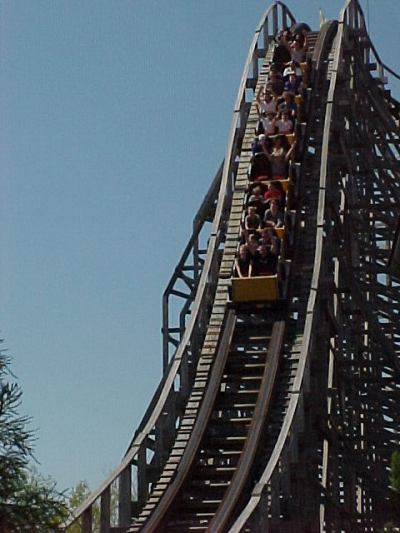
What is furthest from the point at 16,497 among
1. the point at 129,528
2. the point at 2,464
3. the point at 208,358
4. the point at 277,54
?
the point at 277,54

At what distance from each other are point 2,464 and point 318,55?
61.2 feet

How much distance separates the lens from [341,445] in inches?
695

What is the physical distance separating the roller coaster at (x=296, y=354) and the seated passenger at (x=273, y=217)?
0.13 m

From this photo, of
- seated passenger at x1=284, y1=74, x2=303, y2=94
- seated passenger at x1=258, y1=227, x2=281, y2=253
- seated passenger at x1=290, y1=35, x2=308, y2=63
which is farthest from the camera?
seated passenger at x1=290, y1=35, x2=308, y2=63

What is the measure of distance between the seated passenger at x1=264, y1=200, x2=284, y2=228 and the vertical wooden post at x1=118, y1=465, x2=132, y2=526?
14.8 ft

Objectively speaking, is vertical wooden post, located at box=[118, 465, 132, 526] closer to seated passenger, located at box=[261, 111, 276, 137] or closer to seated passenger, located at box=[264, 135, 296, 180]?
seated passenger, located at box=[264, 135, 296, 180]

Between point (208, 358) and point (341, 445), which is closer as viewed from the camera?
point (208, 358)

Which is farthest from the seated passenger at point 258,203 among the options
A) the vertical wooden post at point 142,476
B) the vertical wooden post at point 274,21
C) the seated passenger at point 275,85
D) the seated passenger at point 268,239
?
the vertical wooden post at point 274,21

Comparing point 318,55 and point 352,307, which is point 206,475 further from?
point 318,55

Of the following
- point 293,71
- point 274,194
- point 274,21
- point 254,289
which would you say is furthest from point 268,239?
point 274,21

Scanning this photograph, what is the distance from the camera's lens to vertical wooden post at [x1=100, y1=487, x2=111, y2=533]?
13.5 metres

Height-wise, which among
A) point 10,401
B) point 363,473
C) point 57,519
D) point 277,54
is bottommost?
point 57,519

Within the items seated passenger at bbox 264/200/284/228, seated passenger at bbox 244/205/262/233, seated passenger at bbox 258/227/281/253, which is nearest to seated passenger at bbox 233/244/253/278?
seated passenger at bbox 258/227/281/253

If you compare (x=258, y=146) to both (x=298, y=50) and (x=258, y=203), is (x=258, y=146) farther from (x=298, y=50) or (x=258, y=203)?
(x=298, y=50)
